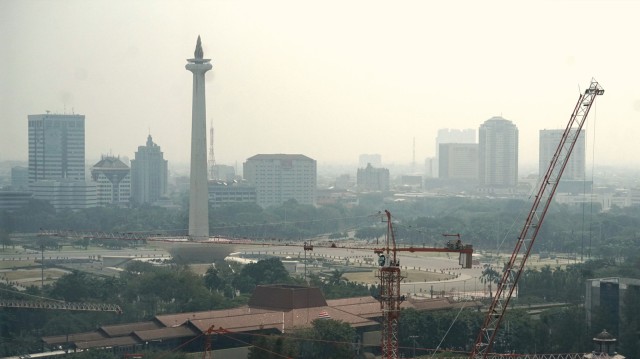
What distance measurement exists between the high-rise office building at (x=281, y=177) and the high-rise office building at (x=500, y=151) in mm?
28692

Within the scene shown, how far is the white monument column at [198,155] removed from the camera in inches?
1778

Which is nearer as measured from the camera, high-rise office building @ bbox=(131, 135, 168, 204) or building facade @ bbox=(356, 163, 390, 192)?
high-rise office building @ bbox=(131, 135, 168, 204)

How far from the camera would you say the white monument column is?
45.2 meters

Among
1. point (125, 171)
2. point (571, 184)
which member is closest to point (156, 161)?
point (125, 171)

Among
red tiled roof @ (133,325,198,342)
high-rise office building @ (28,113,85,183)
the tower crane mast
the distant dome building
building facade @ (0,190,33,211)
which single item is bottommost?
red tiled roof @ (133,325,198,342)

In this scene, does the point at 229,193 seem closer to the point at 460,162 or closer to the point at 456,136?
the point at 460,162

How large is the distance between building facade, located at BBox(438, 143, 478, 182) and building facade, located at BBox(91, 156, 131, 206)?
48.0 m

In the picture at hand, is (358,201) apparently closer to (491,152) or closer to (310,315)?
(491,152)

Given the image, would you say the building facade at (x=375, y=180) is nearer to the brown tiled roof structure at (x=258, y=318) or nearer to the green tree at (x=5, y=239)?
the green tree at (x=5, y=239)

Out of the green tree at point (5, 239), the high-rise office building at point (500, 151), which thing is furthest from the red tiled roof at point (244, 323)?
the high-rise office building at point (500, 151)

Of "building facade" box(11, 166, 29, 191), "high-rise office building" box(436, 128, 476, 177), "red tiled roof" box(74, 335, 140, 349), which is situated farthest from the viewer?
"high-rise office building" box(436, 128, 476, 177)

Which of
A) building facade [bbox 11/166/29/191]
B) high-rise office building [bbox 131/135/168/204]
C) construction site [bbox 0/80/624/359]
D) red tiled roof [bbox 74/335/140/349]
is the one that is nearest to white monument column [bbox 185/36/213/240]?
construction site [bbox 0/80/624/359]

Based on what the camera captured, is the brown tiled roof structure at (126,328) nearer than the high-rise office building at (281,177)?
Yes

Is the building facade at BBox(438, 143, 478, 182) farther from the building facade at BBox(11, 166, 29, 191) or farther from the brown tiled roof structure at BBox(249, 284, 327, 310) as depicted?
the brown tiled roof structure at BBox(249, 284, 327, 310)
